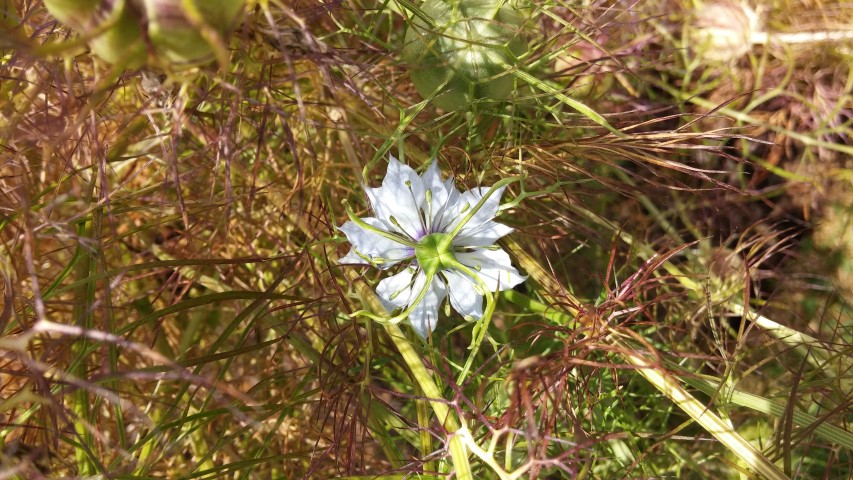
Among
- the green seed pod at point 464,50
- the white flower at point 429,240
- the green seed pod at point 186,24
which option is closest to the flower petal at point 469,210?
the white flower at point 429,240

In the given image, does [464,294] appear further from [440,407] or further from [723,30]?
[723,30]

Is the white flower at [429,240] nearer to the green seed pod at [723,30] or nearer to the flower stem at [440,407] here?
the flower stem at [440,407]

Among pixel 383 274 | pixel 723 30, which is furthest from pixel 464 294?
pixel 723 30

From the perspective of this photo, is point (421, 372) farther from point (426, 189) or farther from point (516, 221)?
point (516, 221)

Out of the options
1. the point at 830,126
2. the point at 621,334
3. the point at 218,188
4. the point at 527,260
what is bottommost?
the point at 621,334

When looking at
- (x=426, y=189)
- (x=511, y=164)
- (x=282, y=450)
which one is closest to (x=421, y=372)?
(x=426, y=189)
